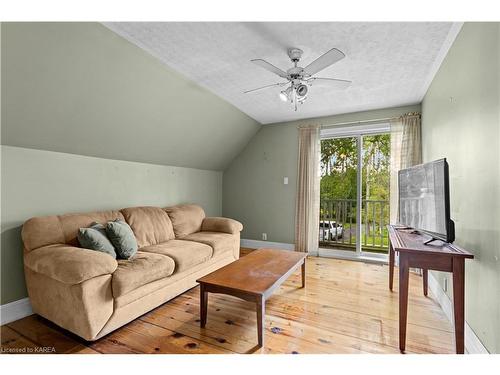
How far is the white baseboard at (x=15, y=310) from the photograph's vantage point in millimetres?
2060

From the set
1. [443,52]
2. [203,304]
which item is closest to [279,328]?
[203,304]

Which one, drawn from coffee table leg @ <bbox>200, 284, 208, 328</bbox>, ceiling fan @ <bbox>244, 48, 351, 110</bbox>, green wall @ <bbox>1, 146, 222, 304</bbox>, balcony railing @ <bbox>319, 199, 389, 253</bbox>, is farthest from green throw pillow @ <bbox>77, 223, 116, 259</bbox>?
balcony railing @ <bbox>319, 199, 389, 253</bbox>

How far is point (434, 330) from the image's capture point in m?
2.04

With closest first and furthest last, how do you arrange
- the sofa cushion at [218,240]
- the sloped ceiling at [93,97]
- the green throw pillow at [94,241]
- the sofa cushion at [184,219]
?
the sloped ceiling at [93,97]
the green throw pillow at [94,241]
the sofa cushion at [218,240]
the sofa cushion at [184,219]

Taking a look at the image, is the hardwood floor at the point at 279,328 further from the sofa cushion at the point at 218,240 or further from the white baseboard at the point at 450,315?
the sofa cushion at the point at 218,240

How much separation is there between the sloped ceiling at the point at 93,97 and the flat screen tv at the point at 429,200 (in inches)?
102

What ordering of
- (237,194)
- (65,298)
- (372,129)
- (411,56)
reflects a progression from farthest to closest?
(237,194) → (372,129) → (411,56) → (65,298)

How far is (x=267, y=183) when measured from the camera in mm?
4766

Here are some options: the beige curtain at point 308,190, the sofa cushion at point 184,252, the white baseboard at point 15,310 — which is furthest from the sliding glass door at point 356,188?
the white baseboard at point 15,310

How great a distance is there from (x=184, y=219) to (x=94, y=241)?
148 cm
